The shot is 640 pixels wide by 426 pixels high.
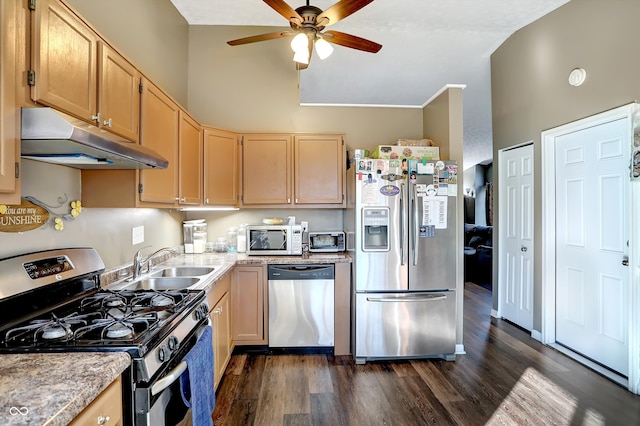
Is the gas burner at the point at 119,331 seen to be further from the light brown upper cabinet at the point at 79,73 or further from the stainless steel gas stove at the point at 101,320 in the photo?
the light brown upper cabinet at the point at 79,73

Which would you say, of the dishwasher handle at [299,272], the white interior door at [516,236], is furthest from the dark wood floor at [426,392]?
the dishwasher handle at [299,272]

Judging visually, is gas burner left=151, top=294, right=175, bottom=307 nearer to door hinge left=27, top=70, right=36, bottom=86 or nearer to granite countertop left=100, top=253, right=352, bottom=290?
granite countertop left=100, top=253, right=352, bottom=290

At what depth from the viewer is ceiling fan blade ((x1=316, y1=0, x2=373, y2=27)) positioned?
1939mm

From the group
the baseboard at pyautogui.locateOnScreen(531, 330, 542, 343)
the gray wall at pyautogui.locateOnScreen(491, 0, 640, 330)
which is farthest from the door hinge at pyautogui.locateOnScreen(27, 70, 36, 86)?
the baseboard at pyautogui.locateOnScreen(531, 330, 542, 343)

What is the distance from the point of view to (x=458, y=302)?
2.98 m

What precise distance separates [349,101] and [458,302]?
3.29 metres

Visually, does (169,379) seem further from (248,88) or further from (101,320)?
(248,88)

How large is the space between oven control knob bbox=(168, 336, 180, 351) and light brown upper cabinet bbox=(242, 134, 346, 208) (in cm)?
197

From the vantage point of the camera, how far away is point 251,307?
9.53ft

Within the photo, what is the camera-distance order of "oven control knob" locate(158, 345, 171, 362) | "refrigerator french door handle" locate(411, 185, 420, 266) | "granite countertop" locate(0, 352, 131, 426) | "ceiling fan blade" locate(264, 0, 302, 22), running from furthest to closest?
"refrigerator french door handle" locate(411, 185, 420, 266) < "ceiling fan blade" locate(264, 0, 302, 22) < "oven control knob" locate(158, 345, 171, 362) < "granite countertop" locate(0, 352, 131, 426)

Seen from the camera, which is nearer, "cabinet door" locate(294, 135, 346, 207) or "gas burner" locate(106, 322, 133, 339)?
"gas burner" locate(106, 322, 133, 339)

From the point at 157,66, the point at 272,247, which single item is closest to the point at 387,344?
the point at 272,247

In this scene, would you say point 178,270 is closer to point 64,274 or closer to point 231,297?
point 231,297

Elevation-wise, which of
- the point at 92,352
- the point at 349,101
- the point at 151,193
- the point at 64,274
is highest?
the point at 349,101
